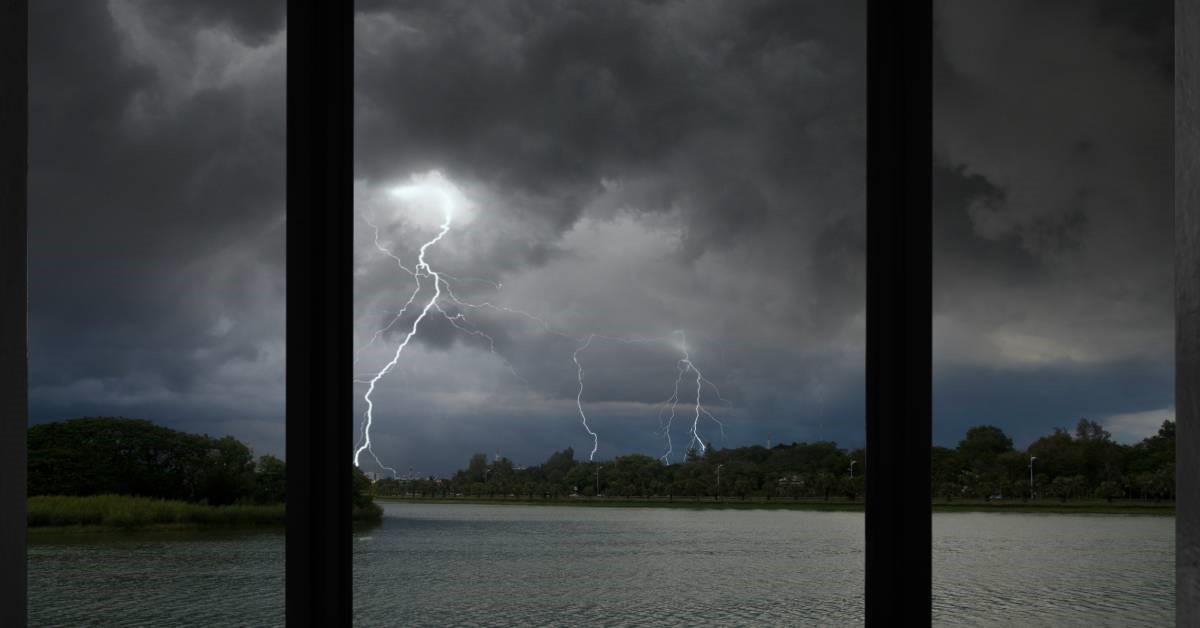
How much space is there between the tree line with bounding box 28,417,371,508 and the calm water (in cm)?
167

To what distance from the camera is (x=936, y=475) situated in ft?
13.6

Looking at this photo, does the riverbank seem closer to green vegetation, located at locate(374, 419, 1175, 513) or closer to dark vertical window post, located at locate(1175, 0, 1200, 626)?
green vegetation, located at locate(374, 419, 1175, 513)

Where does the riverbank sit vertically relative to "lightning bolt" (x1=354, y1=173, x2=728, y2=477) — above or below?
below

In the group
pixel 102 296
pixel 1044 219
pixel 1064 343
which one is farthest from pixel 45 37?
pixel 1064 343

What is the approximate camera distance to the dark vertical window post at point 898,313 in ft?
2.55

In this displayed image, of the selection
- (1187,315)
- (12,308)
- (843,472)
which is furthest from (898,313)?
(843,472)

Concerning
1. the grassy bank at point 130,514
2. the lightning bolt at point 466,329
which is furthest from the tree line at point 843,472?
the grassy bank at point 130,514

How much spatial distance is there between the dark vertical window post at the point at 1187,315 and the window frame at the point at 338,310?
0.71ft

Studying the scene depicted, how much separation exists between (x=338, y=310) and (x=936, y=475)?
12.9 ft

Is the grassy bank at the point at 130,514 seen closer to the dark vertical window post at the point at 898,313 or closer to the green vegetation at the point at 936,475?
the green vegetation at the point at 936,475

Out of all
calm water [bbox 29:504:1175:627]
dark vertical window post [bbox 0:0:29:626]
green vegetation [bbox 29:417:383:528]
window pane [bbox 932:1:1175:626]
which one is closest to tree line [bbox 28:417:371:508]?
green vegetation [bbox 29:417:383:528]

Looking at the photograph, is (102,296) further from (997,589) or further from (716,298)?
(997,589)

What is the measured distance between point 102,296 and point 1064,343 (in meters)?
9.49

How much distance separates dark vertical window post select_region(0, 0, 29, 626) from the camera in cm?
88
